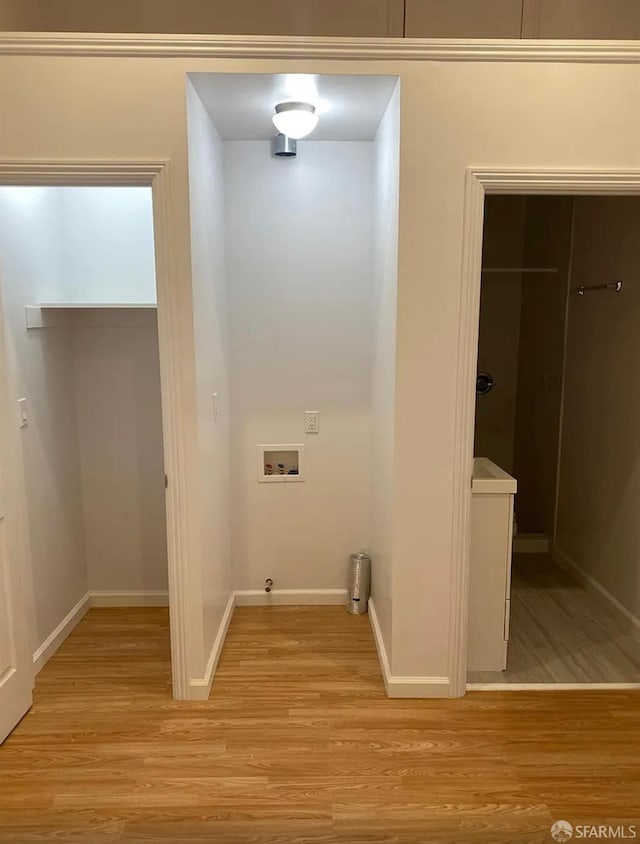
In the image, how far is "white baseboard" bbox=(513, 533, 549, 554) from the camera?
166 inches

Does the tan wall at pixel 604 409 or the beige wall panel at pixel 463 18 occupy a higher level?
the beige wall panel at pixel 463 18

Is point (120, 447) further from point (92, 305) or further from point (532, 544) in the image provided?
point (532, 544)

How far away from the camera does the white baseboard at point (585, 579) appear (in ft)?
10.4

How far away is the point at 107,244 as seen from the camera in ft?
10.4

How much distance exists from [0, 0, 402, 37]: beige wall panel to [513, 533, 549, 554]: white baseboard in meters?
3.23

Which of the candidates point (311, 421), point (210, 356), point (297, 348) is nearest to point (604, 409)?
point (311, 421)

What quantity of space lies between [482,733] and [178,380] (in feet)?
5.98

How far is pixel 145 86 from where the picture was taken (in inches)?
89.5

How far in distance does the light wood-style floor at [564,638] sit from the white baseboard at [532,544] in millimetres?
394

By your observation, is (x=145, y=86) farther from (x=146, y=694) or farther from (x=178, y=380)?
(x=146, y=694)

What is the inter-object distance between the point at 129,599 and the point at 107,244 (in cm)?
195

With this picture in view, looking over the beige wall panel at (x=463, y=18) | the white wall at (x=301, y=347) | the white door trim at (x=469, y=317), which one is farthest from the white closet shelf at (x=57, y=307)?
the beige wall panel at (x=463, y=18)

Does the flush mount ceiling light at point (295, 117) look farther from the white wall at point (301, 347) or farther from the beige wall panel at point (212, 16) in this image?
the white wall at point (301, 347)

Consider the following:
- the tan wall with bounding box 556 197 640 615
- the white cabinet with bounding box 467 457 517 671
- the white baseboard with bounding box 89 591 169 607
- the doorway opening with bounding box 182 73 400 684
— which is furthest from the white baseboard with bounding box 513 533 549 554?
the white baseboard with bounding box 89 591 169 607
